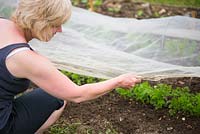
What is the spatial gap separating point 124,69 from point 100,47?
41 cm

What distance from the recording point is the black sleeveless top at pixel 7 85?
2480 mm

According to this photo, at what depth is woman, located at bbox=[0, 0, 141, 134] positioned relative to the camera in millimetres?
2441

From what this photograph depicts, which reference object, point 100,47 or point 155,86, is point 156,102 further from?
point 100,47

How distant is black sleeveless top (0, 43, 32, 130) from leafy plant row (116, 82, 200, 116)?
1.29m

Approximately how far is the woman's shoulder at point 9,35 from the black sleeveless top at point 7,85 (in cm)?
4

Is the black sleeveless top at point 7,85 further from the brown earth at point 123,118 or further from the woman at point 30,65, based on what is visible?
the brown earth at point 123,118

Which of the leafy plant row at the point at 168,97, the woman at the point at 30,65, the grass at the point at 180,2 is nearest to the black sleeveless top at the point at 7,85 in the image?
the woman at the point at 30,65

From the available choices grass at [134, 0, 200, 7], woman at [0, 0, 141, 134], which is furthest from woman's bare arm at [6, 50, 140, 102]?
grass at [134, 0, 200, 7]

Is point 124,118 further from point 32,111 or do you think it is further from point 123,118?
point 32,111

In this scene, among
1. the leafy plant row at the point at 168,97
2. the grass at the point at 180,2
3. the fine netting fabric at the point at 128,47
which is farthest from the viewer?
the grass at the point at 180,2

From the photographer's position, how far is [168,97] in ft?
12.3

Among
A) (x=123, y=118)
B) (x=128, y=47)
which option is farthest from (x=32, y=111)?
(x=128, y=47)

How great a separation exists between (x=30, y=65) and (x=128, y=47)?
1438mm

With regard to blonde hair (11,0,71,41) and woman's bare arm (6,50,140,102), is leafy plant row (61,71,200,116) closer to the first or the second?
woman's bare arm (6,50,140,102)
